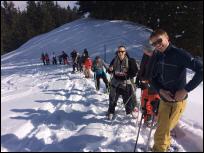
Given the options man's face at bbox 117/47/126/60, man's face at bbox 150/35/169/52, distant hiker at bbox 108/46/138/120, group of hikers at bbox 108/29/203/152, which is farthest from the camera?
distant hiker at bbox 108/46/138/120

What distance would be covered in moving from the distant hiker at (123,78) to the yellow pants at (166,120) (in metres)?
2.85

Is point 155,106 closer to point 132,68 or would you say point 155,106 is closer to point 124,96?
point 132,68

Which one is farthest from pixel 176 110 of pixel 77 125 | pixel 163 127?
pixel 77 125

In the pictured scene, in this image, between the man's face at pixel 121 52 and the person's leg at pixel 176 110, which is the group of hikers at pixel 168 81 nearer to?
the person's leg at pixel 176 110

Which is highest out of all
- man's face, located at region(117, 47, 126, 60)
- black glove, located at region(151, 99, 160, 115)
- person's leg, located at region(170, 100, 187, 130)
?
man's face, located at region(117, 47, 126, 60)

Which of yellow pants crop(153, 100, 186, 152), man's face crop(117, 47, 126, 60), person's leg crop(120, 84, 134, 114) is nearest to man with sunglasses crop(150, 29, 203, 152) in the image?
yellow pants crop(153, 100, 186, 152)

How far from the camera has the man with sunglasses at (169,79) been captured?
5257mm

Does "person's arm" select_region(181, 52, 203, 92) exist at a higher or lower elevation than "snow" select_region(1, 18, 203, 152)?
higher

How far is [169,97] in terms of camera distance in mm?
5484

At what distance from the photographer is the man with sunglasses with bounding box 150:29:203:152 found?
5257mm

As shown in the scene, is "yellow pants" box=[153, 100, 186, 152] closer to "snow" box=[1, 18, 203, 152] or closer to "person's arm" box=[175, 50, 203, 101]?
"person's arm" box=[175, 50, 203, 101]

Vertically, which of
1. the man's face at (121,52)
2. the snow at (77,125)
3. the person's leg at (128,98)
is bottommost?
the snow at (77,125)

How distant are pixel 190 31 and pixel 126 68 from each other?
26601mm

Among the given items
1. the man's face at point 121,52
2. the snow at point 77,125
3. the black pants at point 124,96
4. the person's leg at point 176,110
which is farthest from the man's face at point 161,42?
the black pants at point 124,96
